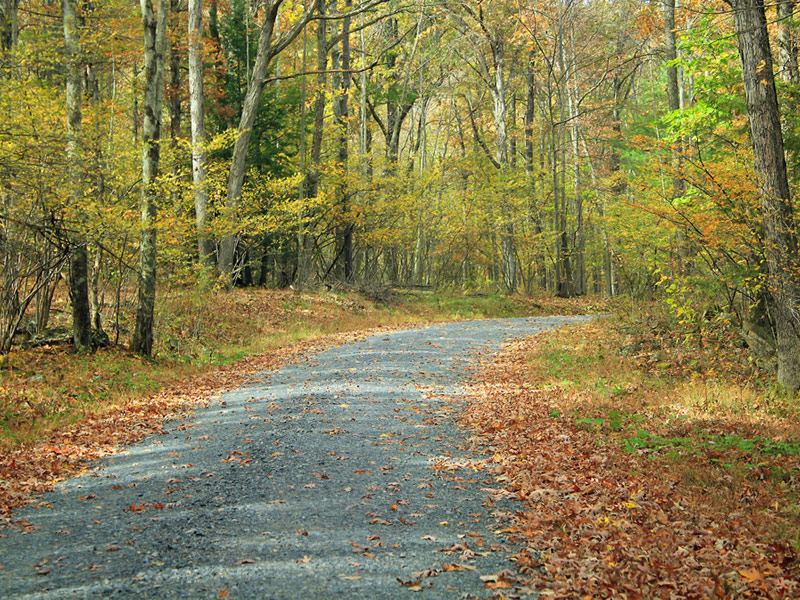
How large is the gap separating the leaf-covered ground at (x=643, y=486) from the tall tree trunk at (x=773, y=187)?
50.7 inches

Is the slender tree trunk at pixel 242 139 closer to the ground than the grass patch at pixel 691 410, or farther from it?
farther from it

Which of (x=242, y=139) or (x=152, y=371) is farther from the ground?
(x=242, y=139)

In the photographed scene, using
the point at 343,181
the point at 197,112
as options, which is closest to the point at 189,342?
the point at 197,112

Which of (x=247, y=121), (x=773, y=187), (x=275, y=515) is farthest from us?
(x=247, y=121)

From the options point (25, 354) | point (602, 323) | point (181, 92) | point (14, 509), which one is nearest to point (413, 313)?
point (602, 323)

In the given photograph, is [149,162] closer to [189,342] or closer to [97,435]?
[189,342]

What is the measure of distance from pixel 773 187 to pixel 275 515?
8.20 meters

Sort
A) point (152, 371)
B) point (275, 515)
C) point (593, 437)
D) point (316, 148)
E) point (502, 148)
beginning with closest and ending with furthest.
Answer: point (275, 515) < point (593, 437) < point (152, 371) < point (316, 148) < point (502, 148)

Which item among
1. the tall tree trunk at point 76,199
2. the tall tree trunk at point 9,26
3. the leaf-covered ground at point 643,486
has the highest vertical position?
the tall tree trunk at point 9,26

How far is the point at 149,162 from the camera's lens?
12.9 metres

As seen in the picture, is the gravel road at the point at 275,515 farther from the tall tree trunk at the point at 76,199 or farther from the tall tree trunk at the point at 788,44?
the tall tree trunk at the point at 788,44

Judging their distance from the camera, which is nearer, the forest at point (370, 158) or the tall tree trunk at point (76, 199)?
the forest at point (370, 158)

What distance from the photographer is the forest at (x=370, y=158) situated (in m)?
10.6

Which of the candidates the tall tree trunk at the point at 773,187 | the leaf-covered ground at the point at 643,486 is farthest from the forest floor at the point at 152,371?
the tall tree trunk at the point at 773,187
